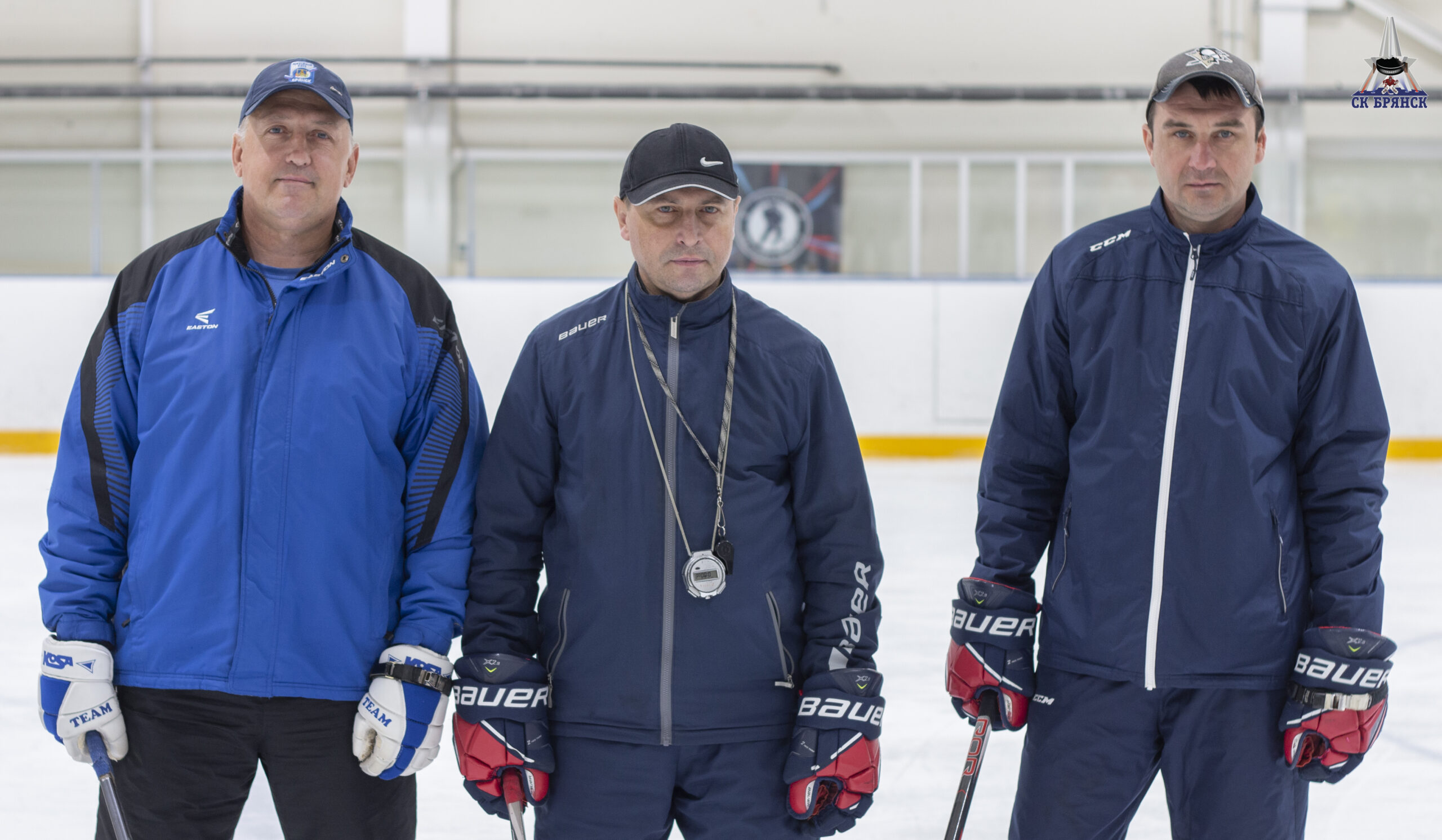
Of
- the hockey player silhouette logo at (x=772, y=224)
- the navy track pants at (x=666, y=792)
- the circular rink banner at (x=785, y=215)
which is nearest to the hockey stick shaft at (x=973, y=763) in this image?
the navy track pants at (x=666, y=792)

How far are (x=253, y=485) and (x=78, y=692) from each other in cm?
33

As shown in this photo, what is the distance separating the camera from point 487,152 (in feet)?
30.9

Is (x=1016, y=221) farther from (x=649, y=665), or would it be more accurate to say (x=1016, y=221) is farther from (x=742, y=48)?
(x=649, y=665)

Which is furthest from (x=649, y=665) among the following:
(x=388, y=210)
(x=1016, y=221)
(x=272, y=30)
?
(x=272, y=30)

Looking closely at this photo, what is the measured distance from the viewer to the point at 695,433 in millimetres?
1533

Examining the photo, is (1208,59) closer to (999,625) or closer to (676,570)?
(999,625)

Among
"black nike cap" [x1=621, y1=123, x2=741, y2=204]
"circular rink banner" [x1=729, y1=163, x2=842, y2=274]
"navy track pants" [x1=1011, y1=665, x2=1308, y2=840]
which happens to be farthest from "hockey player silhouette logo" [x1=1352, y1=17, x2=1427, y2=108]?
"black nike cap" [x1=621, y1=123, x2=741, y2=204]

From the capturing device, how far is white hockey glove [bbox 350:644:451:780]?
151 centimetres

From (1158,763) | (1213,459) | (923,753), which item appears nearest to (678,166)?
(1213,459)

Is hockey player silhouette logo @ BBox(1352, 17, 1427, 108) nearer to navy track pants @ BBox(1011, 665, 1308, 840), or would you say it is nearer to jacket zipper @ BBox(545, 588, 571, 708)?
navy track pants @ BBox(1011, 665, 1308, 840)

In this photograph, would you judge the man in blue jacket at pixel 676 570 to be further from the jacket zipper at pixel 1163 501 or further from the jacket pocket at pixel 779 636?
the jacket zipper at pixel 1163 501

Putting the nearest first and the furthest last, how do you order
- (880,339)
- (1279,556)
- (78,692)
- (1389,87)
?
(78,692) → (1279,556) → (880,339) → (1389,87)

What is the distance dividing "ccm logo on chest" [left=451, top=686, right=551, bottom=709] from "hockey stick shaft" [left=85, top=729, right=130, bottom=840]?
457mm

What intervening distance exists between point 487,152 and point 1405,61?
7.38 metres
